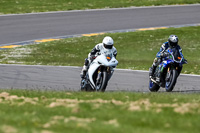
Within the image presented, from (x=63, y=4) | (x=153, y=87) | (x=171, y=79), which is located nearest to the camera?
(x=171, y=79)

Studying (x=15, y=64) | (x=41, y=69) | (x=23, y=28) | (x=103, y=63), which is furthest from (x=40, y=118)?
(x=23, y=28)

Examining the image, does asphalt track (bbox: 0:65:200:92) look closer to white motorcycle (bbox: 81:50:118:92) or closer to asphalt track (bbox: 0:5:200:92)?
asphalt track (bbox: 0:5:200:92)

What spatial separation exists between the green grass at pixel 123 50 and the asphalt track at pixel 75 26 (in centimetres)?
164

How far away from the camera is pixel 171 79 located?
44.4 ft

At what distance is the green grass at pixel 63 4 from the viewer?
31.6 metres

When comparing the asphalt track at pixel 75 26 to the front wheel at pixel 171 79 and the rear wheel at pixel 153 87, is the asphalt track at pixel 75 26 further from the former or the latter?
the front wheel at pixel 171 79

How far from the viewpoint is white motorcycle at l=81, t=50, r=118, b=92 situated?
12.8 meters

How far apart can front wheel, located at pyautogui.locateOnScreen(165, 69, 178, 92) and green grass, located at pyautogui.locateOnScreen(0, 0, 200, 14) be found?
18.8 m

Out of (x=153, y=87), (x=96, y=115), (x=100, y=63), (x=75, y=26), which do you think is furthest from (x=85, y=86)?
(x=75, y=26)

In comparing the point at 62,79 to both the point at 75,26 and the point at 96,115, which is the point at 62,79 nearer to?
the point at 96,115

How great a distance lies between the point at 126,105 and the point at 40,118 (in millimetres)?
1889

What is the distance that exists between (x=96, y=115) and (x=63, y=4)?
2564 cm

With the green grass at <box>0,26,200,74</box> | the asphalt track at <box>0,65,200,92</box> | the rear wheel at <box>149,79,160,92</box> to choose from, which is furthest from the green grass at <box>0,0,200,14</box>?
the rear wheel at <box>149,79,160,92</box>

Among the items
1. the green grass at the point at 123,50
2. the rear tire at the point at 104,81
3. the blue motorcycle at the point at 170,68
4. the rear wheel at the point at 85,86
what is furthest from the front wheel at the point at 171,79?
the green grass at the point at 123,50
